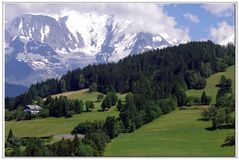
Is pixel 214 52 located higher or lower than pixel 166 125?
higher

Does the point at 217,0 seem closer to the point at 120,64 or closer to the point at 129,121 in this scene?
the point at 129,121

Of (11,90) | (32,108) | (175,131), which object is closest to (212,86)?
(32,108)

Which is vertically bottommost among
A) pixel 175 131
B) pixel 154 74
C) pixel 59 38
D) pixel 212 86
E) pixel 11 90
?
pixel 175 131

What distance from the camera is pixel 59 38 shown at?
101000 millimetres

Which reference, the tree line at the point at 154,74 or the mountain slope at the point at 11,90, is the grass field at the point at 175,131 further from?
the tree line at the point at 154,74

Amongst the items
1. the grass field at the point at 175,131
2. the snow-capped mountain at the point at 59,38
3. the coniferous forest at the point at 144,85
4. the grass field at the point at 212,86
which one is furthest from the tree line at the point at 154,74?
the grass field at the point at 175,131

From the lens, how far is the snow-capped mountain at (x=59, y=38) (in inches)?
894

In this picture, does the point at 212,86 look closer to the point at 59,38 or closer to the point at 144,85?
the point at 144,85

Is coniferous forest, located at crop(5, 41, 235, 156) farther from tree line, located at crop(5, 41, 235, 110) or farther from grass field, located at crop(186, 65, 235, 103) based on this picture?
grass field, located at crop(186, 65, 235, 103)

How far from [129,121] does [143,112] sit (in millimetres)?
2721

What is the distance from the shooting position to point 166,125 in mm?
27938

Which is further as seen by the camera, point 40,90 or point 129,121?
point 40,90

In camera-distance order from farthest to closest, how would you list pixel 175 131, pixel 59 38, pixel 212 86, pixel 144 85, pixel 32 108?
1. pixel 59 38
2. pixel 212 86
3. pixel 144 85
4. pixel 32 108
5. pixel 175 131

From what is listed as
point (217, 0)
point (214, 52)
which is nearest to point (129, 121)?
point (217, 0)
